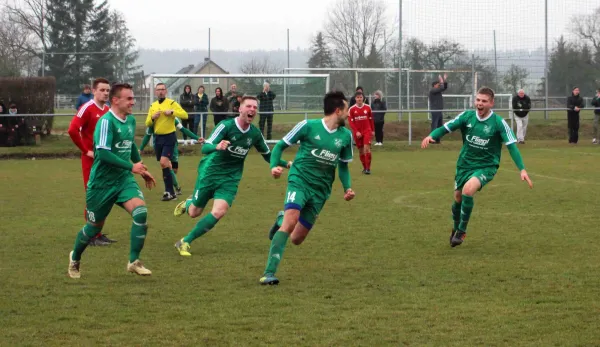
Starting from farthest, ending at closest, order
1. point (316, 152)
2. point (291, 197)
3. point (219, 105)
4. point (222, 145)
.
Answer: point (219, 105) → point (222, 145) → point (316, 152) → point (291, 197)

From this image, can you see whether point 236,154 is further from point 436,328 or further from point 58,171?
point 58,171

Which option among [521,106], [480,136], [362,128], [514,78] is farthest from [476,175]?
[514,78]

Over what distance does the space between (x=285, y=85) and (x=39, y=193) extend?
15.8 meters

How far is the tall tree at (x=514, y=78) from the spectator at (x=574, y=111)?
8.36 m

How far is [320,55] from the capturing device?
55281mm

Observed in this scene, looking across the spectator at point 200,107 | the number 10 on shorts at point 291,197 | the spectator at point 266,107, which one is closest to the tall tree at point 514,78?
the spectator at point 266,107

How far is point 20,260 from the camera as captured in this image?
9383mm

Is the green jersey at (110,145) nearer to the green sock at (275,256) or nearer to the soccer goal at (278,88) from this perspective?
the green sock at (275,256)

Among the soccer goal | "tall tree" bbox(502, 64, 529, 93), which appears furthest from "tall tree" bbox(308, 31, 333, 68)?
the soccer goal

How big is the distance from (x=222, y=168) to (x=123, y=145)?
5.70 ft

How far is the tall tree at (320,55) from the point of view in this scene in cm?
5238

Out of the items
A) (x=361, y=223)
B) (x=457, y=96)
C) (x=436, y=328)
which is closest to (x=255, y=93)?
(x=457, y=96)

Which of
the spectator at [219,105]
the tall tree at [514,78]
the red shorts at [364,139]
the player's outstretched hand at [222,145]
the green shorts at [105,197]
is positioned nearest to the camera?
the green shorts at [105,197]

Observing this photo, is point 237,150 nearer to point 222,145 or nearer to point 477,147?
point 222,145
